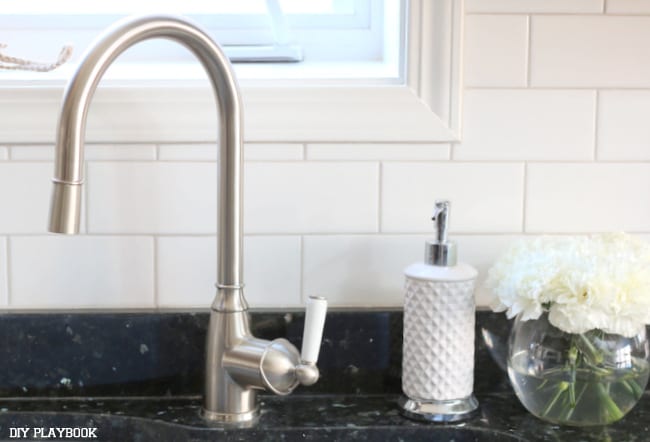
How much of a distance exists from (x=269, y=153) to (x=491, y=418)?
420 millimetres

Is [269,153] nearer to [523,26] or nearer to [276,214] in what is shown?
[276,214]

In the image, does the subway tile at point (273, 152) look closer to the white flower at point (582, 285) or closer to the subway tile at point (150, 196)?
the subway tile at point (150, 196)

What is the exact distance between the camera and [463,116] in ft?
3.48

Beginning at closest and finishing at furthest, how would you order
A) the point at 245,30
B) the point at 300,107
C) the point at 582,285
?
the point at 582,285 → the point at 300,107 → the point at 245,30

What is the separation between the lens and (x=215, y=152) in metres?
1.05

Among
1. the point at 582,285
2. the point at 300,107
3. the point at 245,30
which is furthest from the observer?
the point at 245,30

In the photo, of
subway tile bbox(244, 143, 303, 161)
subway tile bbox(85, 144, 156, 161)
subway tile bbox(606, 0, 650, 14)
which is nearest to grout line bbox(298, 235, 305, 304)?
subway tile bbox(244, 143, 303, 161)

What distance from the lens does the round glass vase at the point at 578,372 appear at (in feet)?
3.05

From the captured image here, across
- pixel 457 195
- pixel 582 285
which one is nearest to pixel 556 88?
pixel 457 195

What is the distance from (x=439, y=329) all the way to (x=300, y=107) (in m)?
0.32

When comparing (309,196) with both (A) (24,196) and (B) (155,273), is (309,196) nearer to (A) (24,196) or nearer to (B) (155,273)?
(B) (155,273)

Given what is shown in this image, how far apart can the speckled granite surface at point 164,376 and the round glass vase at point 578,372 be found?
38mm

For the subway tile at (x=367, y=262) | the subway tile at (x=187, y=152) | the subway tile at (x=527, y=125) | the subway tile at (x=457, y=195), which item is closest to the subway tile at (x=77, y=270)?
the subway tile at (x=187, y=152)

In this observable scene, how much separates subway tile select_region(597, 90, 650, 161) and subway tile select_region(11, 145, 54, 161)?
69 centimetres
